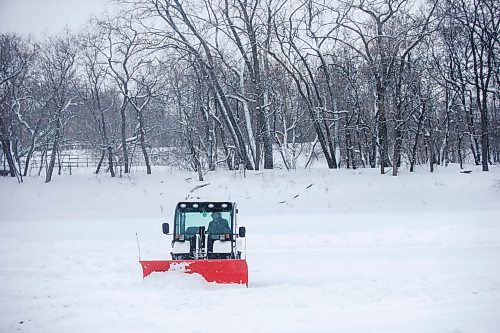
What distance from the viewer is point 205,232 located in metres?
12.2

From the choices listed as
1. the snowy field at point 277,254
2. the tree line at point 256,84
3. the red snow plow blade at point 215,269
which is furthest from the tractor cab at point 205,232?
the tree line at point 256,84

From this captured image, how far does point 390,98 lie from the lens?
29.4 meters

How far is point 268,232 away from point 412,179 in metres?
11.1

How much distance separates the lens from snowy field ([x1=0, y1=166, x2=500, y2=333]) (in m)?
8.74

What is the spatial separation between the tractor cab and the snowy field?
3.24ft

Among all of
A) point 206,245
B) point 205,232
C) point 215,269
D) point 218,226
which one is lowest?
point 215,269

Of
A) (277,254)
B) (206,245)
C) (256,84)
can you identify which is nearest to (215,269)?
(206,245)

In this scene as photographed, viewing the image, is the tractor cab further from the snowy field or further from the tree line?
the tree line

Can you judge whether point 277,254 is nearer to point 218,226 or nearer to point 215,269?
point 218,226

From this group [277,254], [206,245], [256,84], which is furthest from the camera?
[256,84]

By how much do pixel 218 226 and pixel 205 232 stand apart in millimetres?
334

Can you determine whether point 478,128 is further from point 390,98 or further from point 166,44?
point 166,44

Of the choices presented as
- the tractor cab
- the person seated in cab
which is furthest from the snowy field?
the person seated in cab

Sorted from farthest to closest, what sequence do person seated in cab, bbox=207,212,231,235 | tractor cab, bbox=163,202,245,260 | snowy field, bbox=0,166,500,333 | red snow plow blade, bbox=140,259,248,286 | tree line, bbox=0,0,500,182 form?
tree line, bbox=0,0,500,182
person seated in cab, bbox=207,212,231,235
tractor cab, bbox=163,202,245,260
red snow plow blade, bbox=140,259,248,286
snowy field, bbox=0,166,500,333
